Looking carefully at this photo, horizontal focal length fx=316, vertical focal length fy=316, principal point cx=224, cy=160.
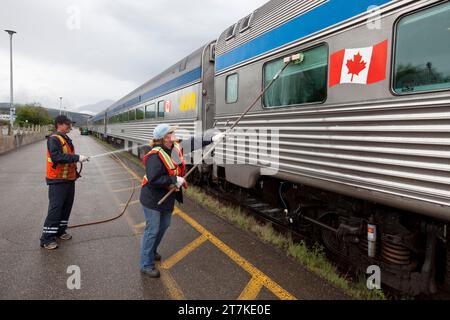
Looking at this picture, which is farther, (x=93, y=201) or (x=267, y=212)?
(x=93, y=201)

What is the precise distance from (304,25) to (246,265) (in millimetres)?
3091

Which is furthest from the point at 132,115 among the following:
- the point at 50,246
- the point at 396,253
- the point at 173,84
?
the point at 396,253

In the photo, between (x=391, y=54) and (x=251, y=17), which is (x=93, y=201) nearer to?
(x=251, y=17)

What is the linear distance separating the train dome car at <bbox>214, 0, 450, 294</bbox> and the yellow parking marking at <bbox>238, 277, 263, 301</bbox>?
1120 mm

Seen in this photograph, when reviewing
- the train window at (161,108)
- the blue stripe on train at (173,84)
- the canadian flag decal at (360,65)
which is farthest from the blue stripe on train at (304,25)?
the train window at (161,108)

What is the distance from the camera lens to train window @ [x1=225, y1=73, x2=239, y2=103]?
577 centimetres

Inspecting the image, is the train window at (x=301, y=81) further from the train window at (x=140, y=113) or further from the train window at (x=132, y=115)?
the train window at (x=132, y=115)

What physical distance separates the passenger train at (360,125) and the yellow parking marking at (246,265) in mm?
993

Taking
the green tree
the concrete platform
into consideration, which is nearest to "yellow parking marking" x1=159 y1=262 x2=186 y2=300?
the concrete platform

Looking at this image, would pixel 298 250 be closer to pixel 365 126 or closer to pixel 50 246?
pixel 365 126
